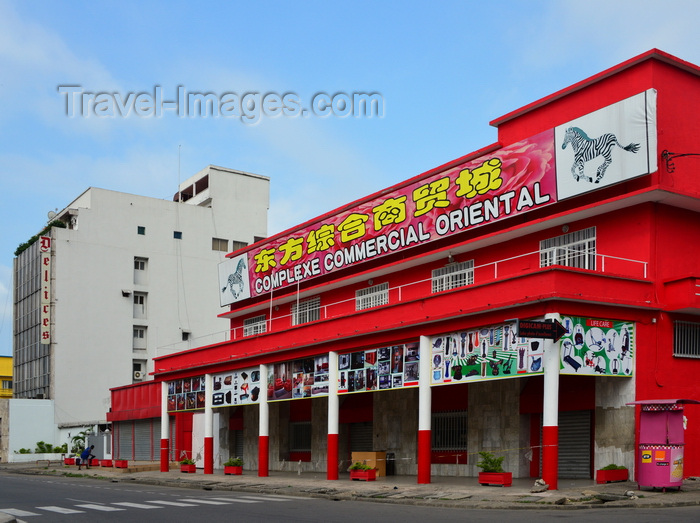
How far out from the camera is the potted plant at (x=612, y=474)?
848 inches

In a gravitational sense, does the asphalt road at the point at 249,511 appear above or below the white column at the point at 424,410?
below

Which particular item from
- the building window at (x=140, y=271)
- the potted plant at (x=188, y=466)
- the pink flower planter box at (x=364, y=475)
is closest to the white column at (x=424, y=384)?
the pink flower planter box at (x=364, y=475)

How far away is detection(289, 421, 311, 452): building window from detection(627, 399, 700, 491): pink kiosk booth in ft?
65.2

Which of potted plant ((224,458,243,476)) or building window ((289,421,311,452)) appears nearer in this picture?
potted plant ((224,458,243,476))

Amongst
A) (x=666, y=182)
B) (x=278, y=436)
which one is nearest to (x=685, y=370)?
(x=666, y=182)

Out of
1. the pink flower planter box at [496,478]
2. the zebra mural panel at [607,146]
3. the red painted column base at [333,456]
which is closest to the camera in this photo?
the zebra mural panel at [607,146]

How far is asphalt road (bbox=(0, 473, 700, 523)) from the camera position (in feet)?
53.3

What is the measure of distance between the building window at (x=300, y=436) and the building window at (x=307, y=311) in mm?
4776

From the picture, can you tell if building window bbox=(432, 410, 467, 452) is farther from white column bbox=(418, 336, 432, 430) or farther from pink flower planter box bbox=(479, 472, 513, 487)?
pink flower planter box bbox=(479, 472, 513, 487)

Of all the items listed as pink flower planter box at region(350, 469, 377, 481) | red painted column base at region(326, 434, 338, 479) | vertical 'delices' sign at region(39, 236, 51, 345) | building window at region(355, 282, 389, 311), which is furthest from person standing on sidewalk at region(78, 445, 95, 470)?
pink flower planter box at region(350, 469, 377, 481)

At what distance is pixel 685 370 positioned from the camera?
75.5ft

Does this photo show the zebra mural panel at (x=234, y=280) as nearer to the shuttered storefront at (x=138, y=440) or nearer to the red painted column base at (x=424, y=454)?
the shuttered storefront at (x=138, y=440)

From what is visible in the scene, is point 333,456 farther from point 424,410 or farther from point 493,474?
point 493,474

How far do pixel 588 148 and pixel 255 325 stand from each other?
2289 centimetres
